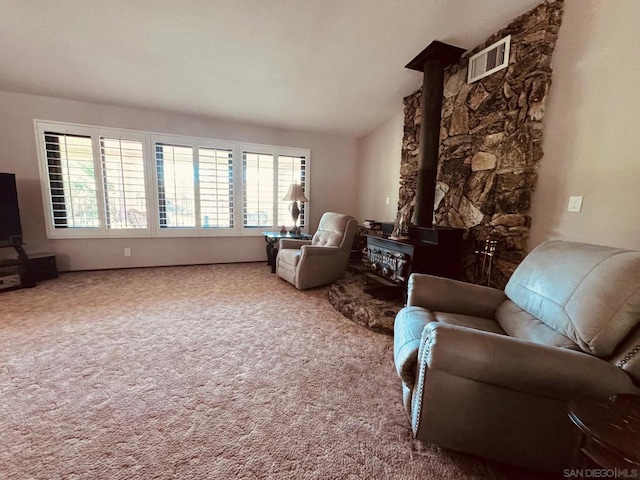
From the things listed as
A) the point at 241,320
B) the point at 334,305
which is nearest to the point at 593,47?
the point at 334,305

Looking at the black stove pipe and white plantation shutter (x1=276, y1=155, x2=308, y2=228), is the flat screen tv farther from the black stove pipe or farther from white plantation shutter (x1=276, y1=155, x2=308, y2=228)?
the black stove pipe

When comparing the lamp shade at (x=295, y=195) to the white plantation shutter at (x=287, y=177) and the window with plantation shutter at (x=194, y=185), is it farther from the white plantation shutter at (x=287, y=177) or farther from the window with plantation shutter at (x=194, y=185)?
the window with plantation shutter at (x=194, y=185)

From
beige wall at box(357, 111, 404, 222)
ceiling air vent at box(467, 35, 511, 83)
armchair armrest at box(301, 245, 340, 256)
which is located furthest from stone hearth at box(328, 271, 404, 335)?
ceiling air vent at box(467, 35, 511, 83)

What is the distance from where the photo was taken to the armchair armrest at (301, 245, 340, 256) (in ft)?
10.8

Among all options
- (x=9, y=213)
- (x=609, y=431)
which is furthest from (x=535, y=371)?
(x=9, y=213)

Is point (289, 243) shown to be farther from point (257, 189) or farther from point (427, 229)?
point (427, 229)

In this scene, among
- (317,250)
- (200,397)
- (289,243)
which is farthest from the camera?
(289,243)

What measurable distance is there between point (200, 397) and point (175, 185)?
3534 millimetres

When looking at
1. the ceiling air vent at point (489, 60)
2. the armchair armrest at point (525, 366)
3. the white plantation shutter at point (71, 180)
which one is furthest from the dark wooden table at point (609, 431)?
the white plantation shutter at point (71, 180)

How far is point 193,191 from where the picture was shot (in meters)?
4.27

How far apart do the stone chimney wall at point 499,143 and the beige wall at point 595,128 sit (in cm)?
10

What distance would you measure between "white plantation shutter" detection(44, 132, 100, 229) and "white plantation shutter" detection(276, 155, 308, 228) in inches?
106

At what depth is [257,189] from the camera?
4.62 m

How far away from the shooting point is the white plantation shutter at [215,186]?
430 centimetres
